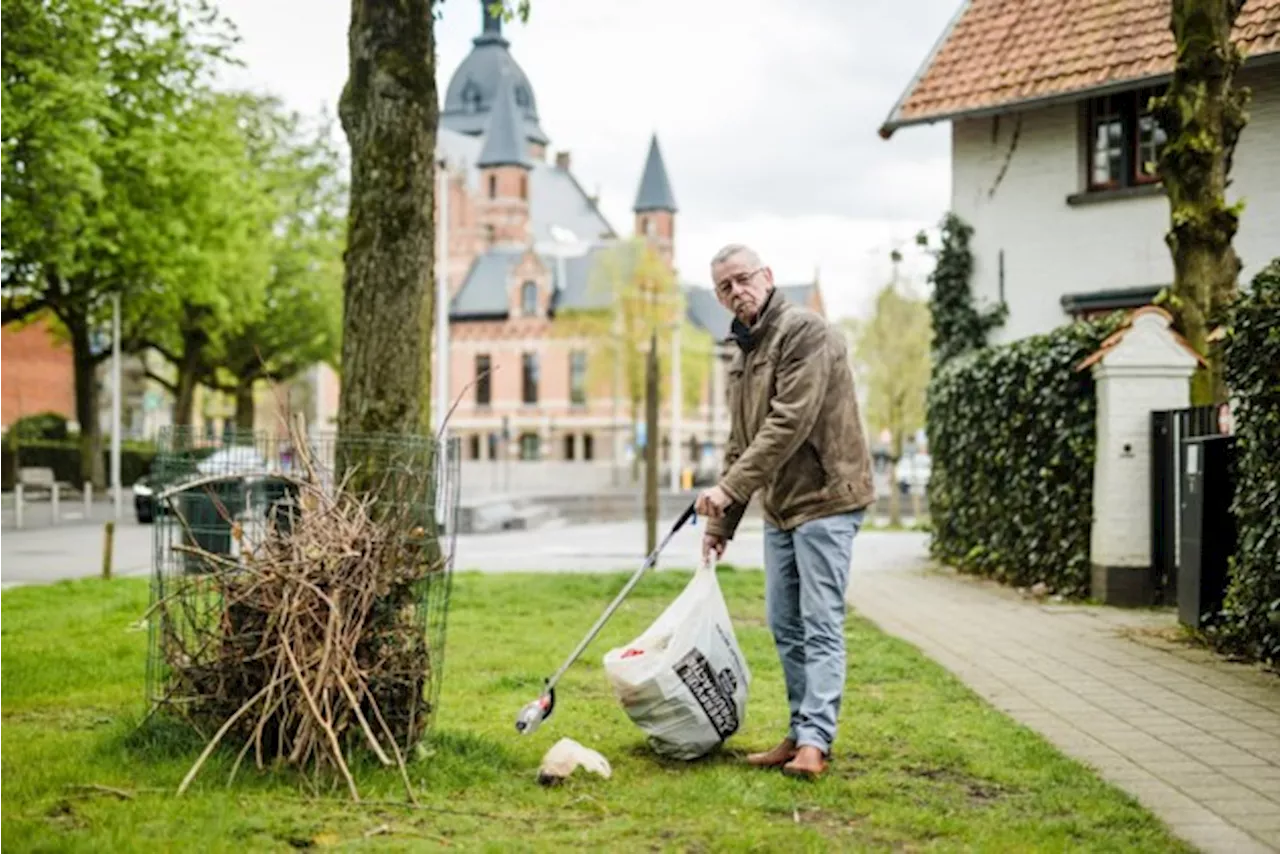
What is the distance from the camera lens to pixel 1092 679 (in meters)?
9.37

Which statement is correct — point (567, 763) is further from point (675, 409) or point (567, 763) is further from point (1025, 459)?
point (675, 409)

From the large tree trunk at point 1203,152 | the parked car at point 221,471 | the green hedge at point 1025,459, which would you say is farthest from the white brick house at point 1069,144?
the parked car at point 221,471

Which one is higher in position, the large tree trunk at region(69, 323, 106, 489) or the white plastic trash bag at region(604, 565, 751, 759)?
the large tree trunk at region(69, 323, 106, 489)

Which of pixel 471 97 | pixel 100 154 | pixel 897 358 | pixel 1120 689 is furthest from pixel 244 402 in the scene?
pixel 471 97

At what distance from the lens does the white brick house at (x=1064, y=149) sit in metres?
19.7

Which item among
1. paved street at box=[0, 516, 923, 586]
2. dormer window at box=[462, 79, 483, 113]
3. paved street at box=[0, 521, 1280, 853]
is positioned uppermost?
dormer window at box=[462, 79, 483, 113]

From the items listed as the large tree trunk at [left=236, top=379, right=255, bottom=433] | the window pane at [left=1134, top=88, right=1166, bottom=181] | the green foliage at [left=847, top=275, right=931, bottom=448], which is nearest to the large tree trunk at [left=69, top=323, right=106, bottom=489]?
the large tree trunk at [left=236, top=379, right=255, bottom=433]

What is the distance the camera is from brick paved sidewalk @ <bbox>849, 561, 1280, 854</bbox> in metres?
6.07

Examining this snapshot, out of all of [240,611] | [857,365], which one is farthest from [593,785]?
[857,365]

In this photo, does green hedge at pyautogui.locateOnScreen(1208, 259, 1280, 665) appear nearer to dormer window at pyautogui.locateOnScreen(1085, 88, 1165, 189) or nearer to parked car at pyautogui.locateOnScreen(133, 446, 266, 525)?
parked car at pyautogui.locateOnScreen(133, 446, 266, 525)

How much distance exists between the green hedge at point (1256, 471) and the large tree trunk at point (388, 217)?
499 centimetres

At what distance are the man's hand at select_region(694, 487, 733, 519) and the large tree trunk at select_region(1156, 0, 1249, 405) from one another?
7384mm

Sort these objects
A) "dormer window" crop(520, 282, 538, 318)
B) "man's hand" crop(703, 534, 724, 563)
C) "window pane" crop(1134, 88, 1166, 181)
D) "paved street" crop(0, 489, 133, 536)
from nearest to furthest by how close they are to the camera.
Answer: "man's hand" crop(703, 534, 724, 563)
"window pane" crop(1134, 88, 1166, 181)
"paved street" crop(0, 489, 133, 536)
"dormer window" crop(520, 282, 538, 318)

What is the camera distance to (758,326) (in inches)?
268
